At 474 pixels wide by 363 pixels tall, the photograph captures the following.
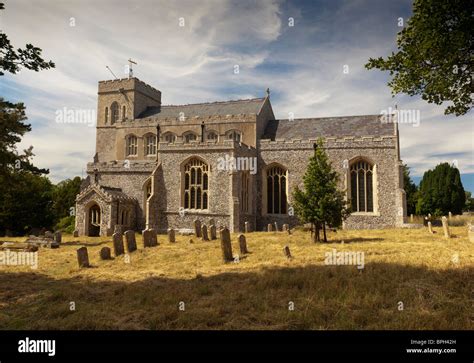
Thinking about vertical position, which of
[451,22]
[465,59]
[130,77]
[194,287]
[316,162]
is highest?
[130,77]

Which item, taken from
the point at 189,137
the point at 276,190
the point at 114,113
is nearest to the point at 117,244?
the point at 276,190

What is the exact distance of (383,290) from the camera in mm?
8188

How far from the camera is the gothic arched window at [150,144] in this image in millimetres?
34312

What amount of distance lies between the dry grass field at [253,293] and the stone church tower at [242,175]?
11450 millimetres

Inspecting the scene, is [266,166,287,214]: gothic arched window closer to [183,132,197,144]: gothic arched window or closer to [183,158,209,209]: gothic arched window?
[183,158,209,209]: gothic arched window

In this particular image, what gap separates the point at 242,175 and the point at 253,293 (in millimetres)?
18368

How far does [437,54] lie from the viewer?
892 centimetres

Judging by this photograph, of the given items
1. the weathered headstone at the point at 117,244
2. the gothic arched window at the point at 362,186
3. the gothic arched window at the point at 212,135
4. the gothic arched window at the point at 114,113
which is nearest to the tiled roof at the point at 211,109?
the gothic arched window at the point at 212,135

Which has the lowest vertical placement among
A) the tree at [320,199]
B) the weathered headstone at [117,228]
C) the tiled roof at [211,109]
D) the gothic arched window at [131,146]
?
the weathered headstone at [117,228]

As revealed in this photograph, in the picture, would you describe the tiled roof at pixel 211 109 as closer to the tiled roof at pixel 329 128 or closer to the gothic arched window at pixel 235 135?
the gothic arched window at pixel 235 135

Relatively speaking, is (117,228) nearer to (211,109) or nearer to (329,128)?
(211,109)
